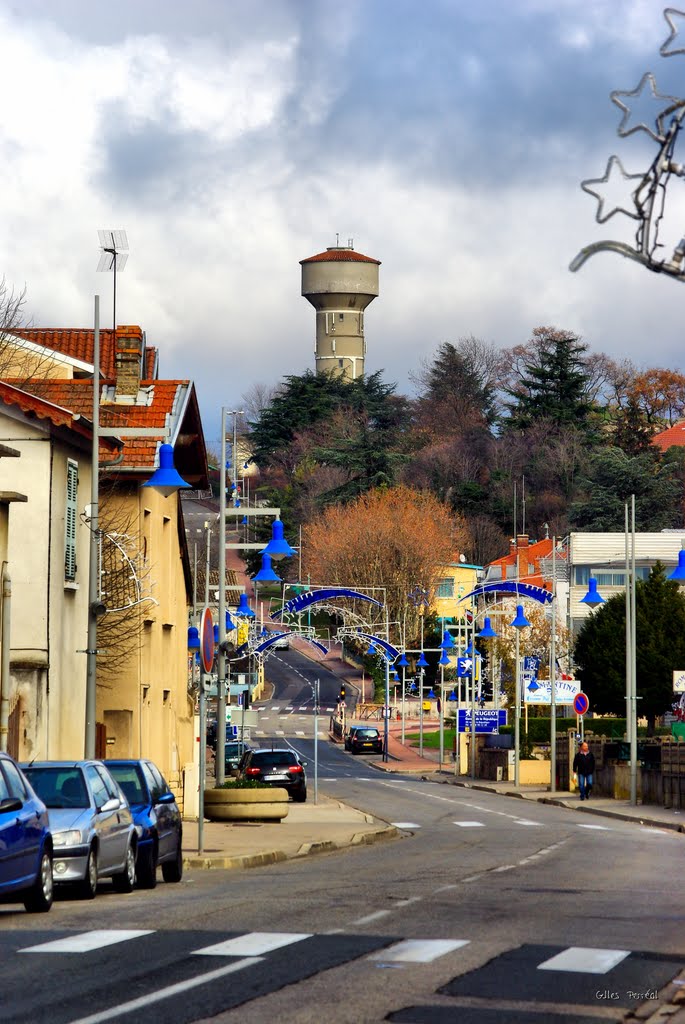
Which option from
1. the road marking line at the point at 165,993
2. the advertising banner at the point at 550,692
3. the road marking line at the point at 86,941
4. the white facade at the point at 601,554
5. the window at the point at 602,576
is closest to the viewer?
the road marking line at the point at 165,993

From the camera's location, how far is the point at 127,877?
18.1 metres

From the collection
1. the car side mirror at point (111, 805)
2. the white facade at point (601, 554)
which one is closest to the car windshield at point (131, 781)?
the car side mirror at point (111, 805)

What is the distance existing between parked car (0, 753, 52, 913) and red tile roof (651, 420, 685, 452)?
11521 centimetres

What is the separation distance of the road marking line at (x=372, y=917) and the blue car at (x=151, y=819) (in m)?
4.11

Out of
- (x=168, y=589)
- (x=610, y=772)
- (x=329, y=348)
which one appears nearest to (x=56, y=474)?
(x=168, y=589)

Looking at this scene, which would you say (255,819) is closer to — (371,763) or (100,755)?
(100,755)

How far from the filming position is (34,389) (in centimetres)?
3531

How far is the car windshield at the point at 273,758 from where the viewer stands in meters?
49.2

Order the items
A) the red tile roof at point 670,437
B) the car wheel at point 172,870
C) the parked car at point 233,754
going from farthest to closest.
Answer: the red tile roof at point 670,437, the parked car at point 233,754, the car wheel at point 172,870

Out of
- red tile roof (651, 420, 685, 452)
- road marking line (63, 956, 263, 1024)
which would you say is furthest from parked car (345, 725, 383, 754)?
road marking line (63, 956, 263, 1024)

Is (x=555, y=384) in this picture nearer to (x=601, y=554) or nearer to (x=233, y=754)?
(x=601, y=554)

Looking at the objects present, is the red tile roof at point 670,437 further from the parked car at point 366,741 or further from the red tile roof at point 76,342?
the red tile roof at point 76,342

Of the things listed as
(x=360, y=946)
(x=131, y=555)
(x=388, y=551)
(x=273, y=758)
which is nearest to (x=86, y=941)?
(x=360, y=946)

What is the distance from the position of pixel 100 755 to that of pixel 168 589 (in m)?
6.11
